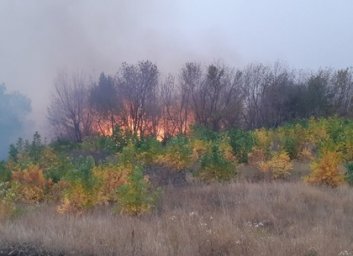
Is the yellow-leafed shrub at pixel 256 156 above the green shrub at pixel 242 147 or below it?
below

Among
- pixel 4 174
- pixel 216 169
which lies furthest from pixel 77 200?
pixel 4 174

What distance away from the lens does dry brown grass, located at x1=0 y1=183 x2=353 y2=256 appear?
25.8 ft

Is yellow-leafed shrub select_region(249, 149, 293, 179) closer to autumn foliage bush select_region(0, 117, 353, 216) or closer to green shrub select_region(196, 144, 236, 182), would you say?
autumn foliage bush select_region(0, 117, 353, 216)

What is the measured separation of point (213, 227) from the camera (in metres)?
8.67

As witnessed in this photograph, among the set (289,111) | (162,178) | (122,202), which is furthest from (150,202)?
(289,111)

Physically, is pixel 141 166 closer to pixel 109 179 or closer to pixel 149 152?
pixel 109 179

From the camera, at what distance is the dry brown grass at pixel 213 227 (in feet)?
25.8

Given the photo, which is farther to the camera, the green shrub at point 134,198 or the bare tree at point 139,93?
the bare tree at point 139,93

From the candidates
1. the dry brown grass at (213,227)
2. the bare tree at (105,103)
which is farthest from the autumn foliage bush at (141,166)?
the bare tree at (105,103)

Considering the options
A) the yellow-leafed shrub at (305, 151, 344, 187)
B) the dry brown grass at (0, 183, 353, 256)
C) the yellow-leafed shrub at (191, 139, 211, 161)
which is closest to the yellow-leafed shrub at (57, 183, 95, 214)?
the dry brown grass at (0, 183, 353, 256)

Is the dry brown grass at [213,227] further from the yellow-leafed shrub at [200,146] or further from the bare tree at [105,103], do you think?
the bare tree at [105,103]

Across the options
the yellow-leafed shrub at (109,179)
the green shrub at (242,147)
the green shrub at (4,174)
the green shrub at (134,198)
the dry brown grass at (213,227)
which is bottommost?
the dry brown grass at (213,227)

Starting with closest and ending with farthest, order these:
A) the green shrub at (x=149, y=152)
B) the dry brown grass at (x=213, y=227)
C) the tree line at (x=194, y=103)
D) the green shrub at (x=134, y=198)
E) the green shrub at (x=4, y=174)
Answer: the dry brown grass at (x=213, y=227) → the green shrub at (x=134, y=198) → the green shrub at (x=4, y=174) → the green shrub at (x=149, y=152) → the tree line at (x=194, y=103)

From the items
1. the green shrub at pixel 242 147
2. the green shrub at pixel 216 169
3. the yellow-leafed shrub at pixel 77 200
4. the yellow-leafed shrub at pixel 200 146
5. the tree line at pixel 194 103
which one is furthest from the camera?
the tree line at pixel 194 103
